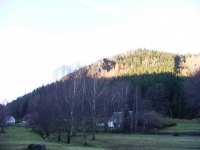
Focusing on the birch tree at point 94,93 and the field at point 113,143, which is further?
the birch tree at point 94,93

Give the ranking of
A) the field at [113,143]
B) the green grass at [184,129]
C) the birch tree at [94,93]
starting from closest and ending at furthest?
the field at [113,143]
the birch tree at [94,93]
the green grass at [184,129]

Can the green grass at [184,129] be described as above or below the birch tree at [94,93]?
below

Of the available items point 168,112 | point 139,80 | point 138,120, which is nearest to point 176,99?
point 168,112

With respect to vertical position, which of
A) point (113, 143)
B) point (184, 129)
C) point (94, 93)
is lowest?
point (113, 143)

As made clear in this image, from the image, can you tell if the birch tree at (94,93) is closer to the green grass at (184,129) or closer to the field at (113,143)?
the field at (113,143)

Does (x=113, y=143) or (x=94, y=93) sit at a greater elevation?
(x=94, y=93)

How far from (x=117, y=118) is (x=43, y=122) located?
770 inches

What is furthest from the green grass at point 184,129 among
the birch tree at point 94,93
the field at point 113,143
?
the birch tree at point 94,93

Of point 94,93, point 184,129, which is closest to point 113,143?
point 94,93

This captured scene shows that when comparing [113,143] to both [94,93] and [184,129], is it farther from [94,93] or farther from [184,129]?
[184,129]

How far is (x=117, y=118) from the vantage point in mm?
56312

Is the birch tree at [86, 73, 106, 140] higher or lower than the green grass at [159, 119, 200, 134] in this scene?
higher

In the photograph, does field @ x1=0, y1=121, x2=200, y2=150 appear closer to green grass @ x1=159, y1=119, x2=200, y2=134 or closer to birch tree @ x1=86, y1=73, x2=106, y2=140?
green grass @ x1=159, y1=119, x2=200, y2=134

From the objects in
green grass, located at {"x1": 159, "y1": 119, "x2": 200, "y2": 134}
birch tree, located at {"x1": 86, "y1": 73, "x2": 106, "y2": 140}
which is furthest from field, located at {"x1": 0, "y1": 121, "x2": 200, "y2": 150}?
birch tree, located at {"x1": 86, "y1": 73, "x2": 106, "y2": 140}
